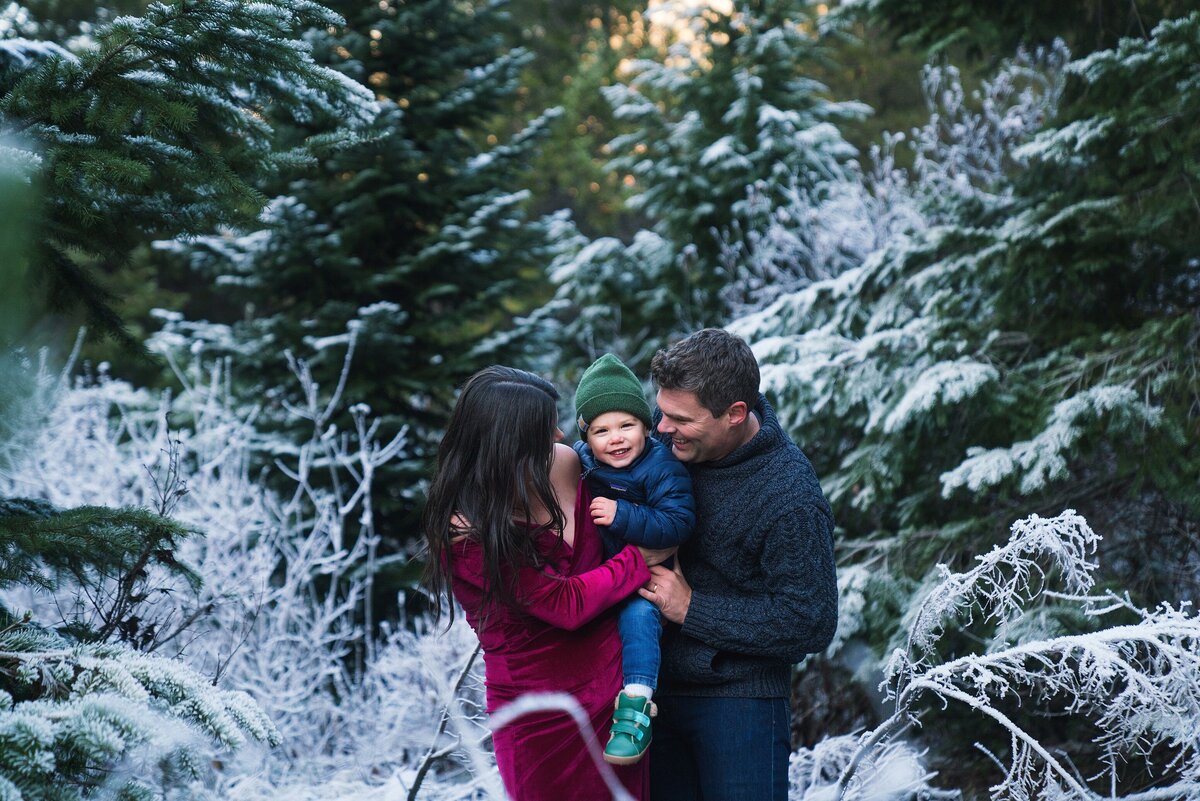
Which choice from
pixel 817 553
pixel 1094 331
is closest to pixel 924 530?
pixel 1094 331

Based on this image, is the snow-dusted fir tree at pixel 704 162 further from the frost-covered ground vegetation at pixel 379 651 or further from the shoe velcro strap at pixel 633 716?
the shoe velcro strap at pixel 633 716

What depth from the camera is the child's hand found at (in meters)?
2.32

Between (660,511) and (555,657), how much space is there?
1.41 feet

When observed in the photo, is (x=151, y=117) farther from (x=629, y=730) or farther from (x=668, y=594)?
(x=629, y=730)

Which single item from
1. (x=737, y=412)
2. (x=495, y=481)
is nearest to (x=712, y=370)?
(x=737, y=412)

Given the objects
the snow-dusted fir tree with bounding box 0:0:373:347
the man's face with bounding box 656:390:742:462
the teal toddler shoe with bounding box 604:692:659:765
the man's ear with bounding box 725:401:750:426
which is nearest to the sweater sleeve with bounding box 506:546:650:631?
the teal toddler shoe with bounding box 604:692:659:765

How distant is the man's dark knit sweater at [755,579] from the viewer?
230cm

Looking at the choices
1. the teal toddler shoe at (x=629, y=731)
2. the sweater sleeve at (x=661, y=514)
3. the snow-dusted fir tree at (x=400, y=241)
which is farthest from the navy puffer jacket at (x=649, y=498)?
the snow-dusted fir tree at (x=400, y=241)

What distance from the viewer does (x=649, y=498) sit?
2.37 meters

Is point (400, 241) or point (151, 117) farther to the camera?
point (400, 241)

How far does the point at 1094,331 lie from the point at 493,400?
3102 mm

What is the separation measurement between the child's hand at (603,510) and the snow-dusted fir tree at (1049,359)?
199 cm

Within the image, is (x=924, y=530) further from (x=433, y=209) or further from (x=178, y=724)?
(x=433, y=209)

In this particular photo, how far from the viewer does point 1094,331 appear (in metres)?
4.25
